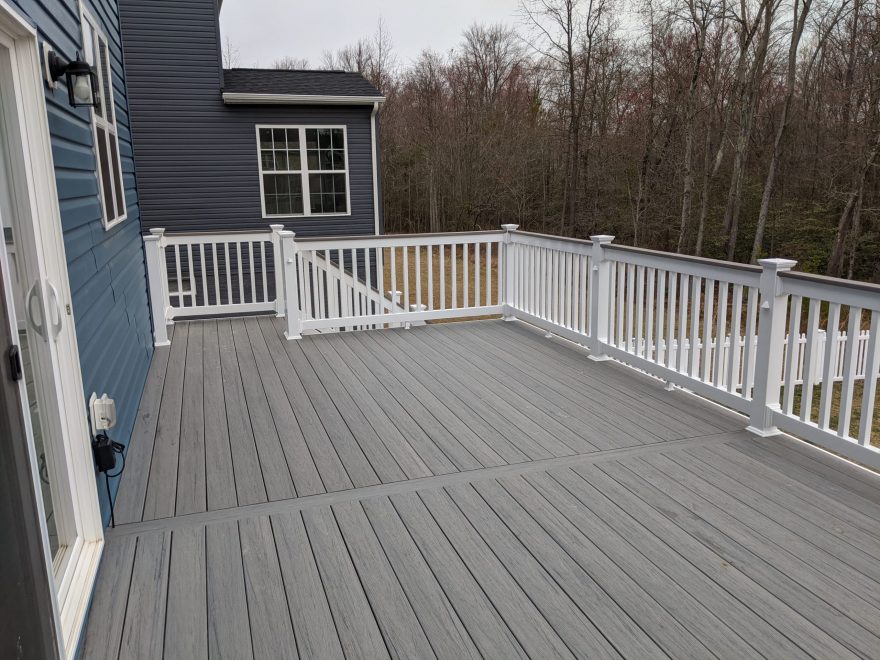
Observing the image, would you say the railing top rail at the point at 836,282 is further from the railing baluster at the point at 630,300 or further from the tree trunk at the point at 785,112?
the tree trunk at the point at 785,112

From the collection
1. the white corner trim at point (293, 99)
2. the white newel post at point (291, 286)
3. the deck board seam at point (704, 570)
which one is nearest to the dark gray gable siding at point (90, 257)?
the white newel post at point (291, 286)

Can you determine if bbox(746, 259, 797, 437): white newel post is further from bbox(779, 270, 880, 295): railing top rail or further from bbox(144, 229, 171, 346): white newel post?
bbox(144, 229, 171, 346): white newel post

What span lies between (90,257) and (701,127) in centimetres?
1616

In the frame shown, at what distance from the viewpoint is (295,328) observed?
20.3 ft

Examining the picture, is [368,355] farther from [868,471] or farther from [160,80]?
[160,80]

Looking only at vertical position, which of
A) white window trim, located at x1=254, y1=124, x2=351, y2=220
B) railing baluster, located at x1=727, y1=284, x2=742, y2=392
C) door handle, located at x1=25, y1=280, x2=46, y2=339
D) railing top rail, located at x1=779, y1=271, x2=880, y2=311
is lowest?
railing baluster, located at x1=727, y1=284, x2=742, y2=392

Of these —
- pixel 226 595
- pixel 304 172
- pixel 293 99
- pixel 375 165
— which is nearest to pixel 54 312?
pixel 226 595

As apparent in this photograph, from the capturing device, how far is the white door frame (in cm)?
220

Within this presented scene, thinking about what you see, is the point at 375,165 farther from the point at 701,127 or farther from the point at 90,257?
the point at 701,127

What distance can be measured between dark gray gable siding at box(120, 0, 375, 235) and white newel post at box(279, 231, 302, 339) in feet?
18.2

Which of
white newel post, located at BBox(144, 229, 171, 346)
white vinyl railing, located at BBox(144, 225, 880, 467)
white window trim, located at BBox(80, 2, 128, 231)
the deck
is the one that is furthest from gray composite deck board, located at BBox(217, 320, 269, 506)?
white window trim, located at BBox(80, 2, 128, 231)

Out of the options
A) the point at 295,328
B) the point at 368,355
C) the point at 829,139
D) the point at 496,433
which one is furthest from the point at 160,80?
the point at 829,139

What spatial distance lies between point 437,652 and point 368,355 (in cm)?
367

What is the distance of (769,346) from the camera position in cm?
361
